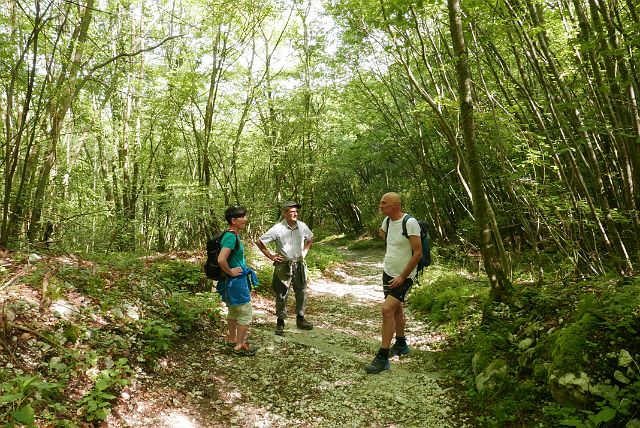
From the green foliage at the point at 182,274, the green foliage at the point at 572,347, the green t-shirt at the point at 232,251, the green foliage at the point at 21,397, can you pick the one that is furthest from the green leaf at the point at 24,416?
the green foliage at the point at 182,274

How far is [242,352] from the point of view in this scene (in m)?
4.96

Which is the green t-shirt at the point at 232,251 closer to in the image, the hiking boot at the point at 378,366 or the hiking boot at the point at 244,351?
the hiking boot at the point at 244,351

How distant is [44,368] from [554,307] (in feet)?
16.9

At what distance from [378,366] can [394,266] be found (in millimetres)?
1180

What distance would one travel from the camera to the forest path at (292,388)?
3639mm

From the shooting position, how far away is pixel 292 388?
428 centimetres

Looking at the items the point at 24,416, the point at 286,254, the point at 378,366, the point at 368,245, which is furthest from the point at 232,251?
the point at 368,245

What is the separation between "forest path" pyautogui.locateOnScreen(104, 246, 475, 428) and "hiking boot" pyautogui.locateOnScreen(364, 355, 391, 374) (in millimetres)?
76

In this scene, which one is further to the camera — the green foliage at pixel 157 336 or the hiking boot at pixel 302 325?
the hiking boot at pixel 302 325

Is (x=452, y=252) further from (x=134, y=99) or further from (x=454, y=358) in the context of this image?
(x=134, y=99)

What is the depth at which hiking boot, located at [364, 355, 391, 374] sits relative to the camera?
4.61 metres

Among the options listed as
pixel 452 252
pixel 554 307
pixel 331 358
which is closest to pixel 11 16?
pixel 331 358

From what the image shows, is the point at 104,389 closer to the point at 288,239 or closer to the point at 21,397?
the point at 21,397

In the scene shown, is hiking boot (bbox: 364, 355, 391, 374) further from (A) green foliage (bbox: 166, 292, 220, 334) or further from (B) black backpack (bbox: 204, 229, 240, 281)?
(A) green foliage (bbox: 166, 292, 220, 334)
